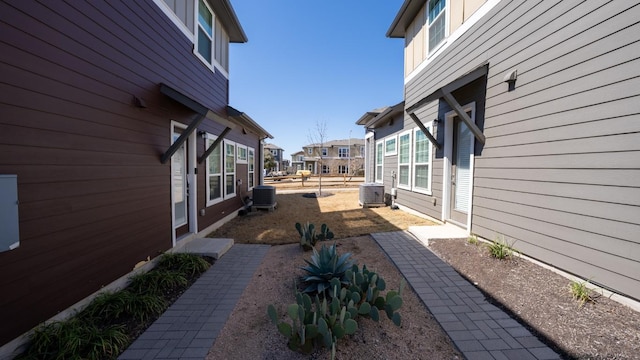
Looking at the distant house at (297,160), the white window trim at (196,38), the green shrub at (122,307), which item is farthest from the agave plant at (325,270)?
the distant house at (297,160)

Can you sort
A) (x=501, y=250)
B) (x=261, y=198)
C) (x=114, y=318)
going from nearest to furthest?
1. (x=114, y=318)
2. (x=501, y=250)
3. (x=261, y=198)

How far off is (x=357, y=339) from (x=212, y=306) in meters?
1.67

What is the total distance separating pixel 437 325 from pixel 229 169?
21.4 feet

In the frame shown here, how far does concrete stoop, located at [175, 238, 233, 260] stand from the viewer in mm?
4215

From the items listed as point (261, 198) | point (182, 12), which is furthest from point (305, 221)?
point (182, 12)

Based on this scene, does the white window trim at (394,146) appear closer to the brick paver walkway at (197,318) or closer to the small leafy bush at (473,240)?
the small leafy bush at (473,240)

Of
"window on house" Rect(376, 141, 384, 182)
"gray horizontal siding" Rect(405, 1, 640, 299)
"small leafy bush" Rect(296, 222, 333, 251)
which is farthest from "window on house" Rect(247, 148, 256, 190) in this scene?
"gray horizontal siding" Rect(405, 1, 640, 299)

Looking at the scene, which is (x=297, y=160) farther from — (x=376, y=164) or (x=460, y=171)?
(x=460, y=171)

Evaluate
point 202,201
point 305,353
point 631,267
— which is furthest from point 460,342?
point 202,201

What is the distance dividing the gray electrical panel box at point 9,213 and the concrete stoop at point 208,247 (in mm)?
2388

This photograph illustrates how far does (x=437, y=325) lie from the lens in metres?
2.42

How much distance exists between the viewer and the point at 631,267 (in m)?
2.42

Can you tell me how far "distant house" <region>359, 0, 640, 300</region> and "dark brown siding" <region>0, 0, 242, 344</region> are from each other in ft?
16.0

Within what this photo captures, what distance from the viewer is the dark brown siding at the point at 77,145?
6.66 feet
